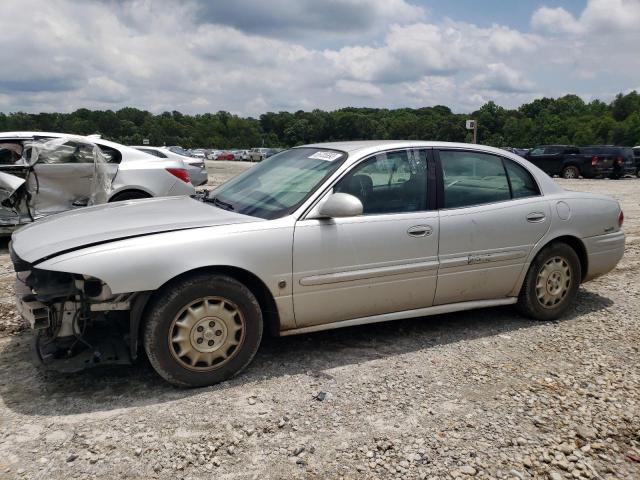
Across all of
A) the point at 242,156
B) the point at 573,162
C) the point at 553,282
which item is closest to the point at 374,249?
the point at 553,282

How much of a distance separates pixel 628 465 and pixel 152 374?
280 cm

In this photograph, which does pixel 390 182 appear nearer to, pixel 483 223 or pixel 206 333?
pixel 483 223

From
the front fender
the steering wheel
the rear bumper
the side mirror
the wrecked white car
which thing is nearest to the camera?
the front fender

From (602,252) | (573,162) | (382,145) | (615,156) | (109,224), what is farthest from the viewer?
(573,162)

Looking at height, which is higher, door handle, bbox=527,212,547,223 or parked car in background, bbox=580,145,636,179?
parked car in background, bbox=580,145,636,179

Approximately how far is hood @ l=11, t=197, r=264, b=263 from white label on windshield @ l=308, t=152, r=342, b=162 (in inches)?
32.3

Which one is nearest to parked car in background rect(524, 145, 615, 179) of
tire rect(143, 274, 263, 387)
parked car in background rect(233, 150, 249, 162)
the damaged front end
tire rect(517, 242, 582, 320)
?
tire rect(517, 242, 582, 320)

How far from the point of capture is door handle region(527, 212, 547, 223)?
434 centimetres

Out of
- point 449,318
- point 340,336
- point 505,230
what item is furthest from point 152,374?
point 505,230

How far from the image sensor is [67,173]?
7.00 m

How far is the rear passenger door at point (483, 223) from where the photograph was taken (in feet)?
13.2

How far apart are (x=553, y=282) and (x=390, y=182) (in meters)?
1.82

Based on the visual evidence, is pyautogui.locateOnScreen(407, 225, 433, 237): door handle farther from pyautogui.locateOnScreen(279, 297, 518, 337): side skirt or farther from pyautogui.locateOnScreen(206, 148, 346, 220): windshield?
pyautogui.locateOnScreen(206, 148, 346, 220): windshield

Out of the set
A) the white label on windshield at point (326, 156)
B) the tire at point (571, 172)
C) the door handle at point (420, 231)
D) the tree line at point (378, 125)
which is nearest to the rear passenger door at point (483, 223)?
the door handle at point (420, 231)
